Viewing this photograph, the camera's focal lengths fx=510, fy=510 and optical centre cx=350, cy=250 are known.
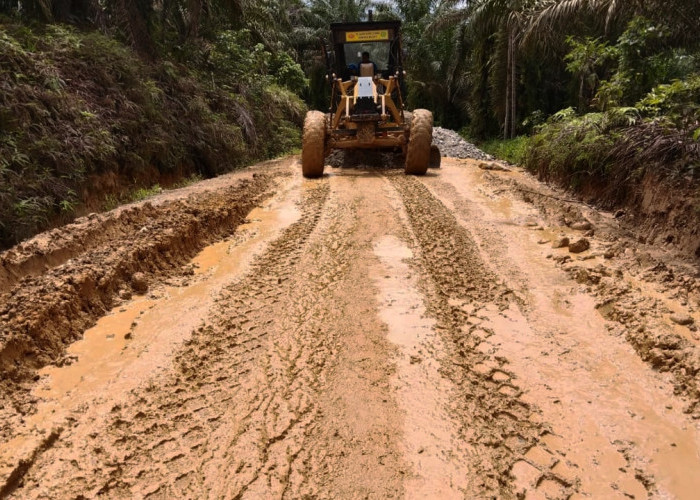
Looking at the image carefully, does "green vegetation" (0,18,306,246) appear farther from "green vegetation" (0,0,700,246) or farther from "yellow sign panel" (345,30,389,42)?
"yellow sign panel" (345,30,389,42)

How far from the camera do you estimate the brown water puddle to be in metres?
2.77

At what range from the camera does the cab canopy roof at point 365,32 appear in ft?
34.6

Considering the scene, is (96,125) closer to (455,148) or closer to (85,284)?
(85,284)

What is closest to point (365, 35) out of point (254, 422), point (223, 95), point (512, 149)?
point (223, 95)

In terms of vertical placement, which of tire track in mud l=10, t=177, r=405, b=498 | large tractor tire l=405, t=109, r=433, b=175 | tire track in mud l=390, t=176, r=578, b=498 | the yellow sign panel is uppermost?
the yellow sign panel

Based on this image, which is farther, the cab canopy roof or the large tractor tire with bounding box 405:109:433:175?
the cab canopy roof

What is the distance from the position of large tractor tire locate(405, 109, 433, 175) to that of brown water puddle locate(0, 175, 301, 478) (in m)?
5.15

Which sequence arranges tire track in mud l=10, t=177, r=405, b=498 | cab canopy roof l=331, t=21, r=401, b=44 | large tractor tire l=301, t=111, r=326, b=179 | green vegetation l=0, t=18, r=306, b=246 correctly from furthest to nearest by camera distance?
cab canopy roof l=331, t=21, r=401, b=44 < large tractor tire l=301, t=111, r=326, b=179 < green vegetation l=0, t=18, r=306, b=246 < tire track in mud l=10, t=177, r=405, b=498

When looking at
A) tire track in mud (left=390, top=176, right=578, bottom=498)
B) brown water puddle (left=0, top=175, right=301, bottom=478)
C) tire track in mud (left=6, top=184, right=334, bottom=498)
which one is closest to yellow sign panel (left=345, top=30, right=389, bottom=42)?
tire track in mud (left=390, top=176, right=578, bottom=498)

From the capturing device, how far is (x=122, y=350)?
3502 mm

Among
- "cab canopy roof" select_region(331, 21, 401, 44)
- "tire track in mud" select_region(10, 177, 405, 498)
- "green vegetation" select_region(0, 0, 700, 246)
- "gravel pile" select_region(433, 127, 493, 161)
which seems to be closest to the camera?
"tire track in mud" select_region(10, 177, 405, 498)

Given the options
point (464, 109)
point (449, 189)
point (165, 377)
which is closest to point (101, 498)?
point (165, 377)

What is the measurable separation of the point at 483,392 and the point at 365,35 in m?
9.44

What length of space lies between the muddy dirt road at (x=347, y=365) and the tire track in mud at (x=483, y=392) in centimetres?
1
